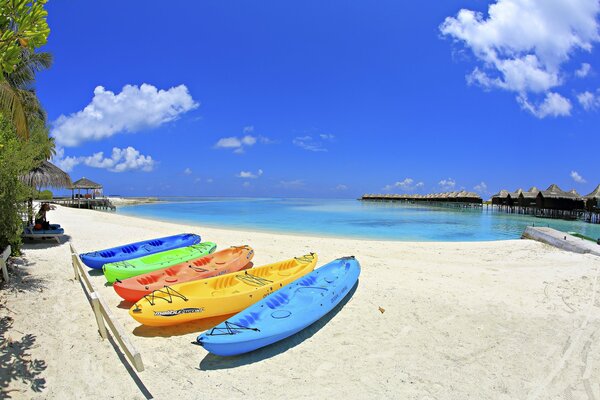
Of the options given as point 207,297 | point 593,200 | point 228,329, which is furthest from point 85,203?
point 593,200

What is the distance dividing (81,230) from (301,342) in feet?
38.3

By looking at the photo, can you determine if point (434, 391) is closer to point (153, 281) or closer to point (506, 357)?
point (506, 357)

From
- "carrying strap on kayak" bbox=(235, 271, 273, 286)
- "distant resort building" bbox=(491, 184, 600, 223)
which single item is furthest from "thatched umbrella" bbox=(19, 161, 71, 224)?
"distant resort building" bbox=(491, 184, 600, 223)

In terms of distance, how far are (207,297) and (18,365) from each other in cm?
201

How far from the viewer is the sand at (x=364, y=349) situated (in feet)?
11.4

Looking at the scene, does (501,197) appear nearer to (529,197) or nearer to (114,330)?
(529,197)

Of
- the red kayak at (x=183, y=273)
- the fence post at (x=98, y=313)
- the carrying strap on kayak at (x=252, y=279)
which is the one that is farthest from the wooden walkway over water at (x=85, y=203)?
the fence post at (x=98, y=313)

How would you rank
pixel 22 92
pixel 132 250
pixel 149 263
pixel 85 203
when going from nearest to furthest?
1. pixel 149 263
2. pixel 132 250
3. pixel 22 92
4. pixel 85 203

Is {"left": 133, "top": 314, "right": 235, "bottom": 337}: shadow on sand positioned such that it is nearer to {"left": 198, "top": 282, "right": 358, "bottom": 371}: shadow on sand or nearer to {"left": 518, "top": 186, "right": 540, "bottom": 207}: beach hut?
{"left": 198, "top": 282, "right": 358, "bottom": 371}: shadow on sand

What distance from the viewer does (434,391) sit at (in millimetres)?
3533

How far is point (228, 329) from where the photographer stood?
3.89 metres

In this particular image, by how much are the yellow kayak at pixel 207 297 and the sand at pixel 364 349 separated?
280 mm

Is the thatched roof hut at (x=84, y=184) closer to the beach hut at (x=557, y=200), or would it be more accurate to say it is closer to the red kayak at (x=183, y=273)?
the red kayak at (x=183, y=273)

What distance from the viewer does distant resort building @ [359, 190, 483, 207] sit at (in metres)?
46.0
